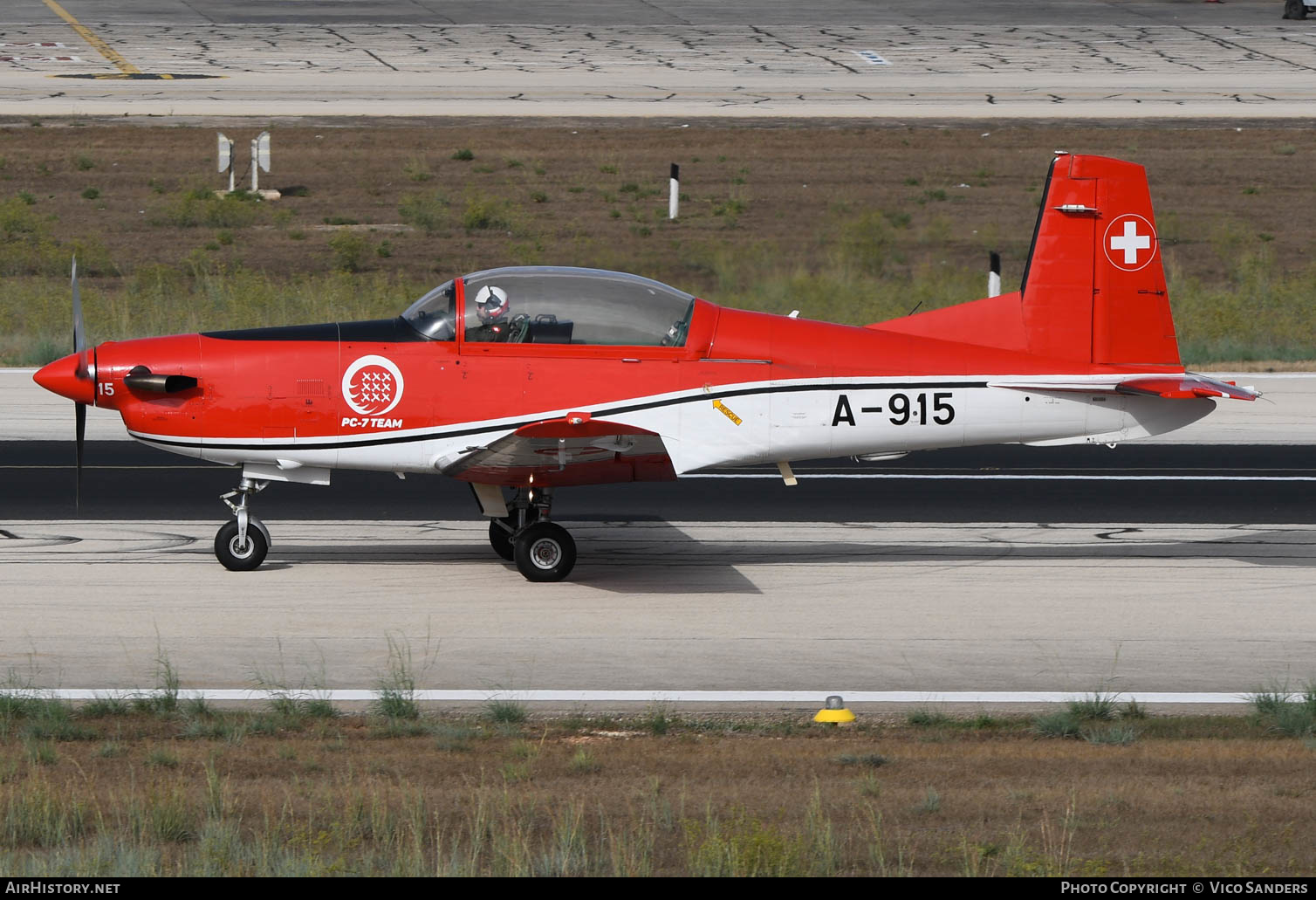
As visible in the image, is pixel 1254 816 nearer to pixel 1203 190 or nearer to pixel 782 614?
pixel 782 614

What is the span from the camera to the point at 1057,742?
8.20 m

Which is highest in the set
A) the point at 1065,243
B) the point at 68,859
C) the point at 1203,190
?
the point at 1203,190

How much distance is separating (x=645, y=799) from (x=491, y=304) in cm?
540

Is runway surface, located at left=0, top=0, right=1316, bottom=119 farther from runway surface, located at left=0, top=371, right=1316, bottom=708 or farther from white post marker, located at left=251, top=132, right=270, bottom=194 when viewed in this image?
runway surface, located at left=0, top=371, right=1316, bottom=708

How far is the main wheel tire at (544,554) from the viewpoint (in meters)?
11.8

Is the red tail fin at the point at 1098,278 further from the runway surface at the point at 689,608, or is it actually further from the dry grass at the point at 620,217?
the dry grass at the point at 620,217

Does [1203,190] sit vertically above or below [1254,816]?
above

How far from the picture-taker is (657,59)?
5866cm

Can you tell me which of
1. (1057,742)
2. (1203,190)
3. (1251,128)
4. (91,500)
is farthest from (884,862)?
(1251,128)

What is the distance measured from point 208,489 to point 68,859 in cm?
981

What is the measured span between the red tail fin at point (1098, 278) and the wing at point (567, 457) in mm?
3238

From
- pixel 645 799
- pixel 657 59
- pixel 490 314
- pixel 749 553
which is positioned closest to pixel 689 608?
pixel 749 553

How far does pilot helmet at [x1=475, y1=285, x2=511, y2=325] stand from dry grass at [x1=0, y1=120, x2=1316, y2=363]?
14336mm

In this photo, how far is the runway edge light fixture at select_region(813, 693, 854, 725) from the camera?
8.59 metres
